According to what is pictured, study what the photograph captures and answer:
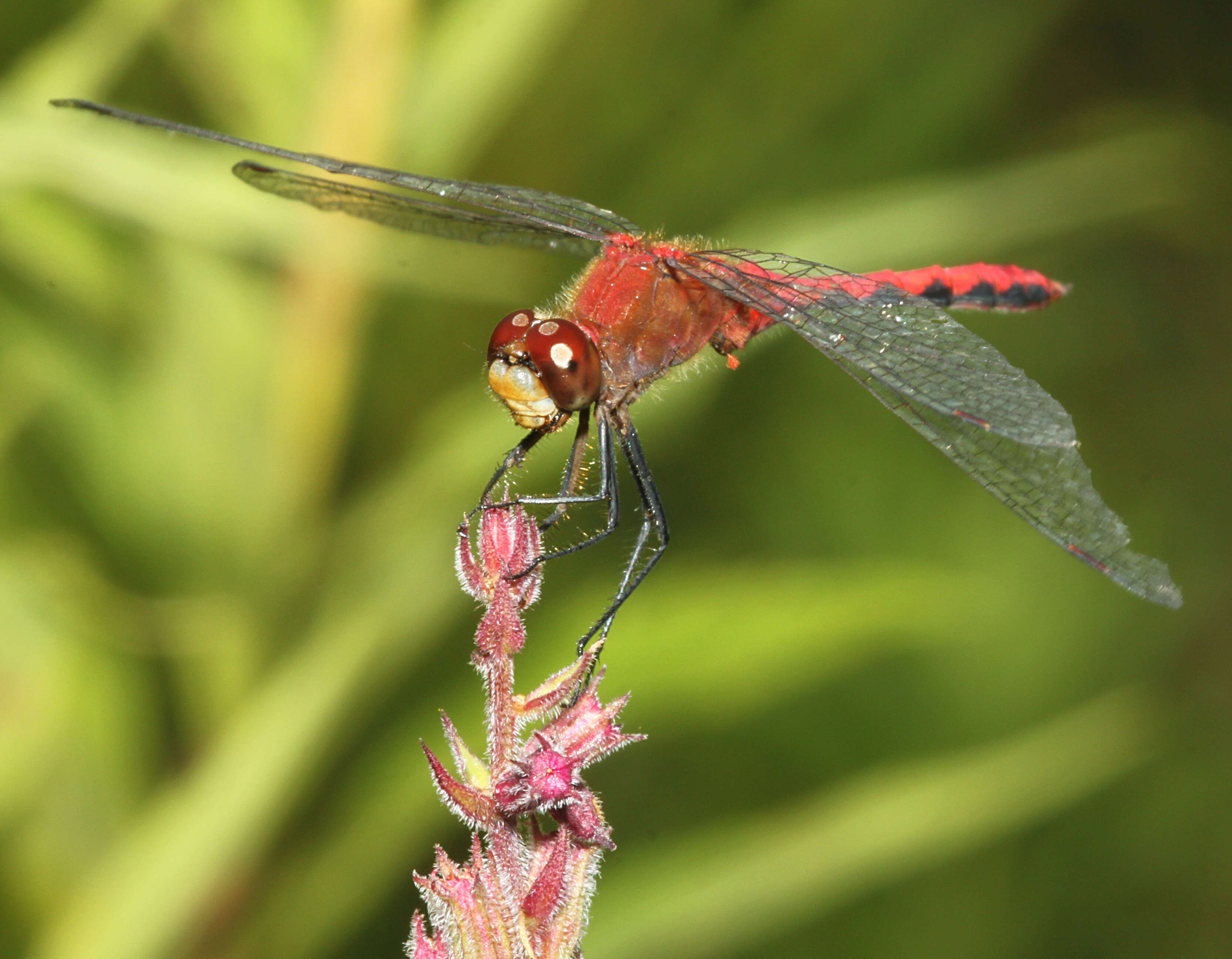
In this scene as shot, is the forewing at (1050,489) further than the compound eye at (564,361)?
No

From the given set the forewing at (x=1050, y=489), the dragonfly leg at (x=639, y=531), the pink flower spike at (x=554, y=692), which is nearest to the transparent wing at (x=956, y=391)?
the forewing at (x=1050, y=489)

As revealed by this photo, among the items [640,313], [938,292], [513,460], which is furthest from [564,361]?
[938,292]

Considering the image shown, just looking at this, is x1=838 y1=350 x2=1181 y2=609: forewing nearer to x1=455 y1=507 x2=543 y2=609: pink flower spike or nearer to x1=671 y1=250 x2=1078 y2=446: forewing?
x1=671 y1=250 x2=1078 y2=446: forewing

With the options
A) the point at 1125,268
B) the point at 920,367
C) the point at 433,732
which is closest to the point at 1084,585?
the point at 1125,268

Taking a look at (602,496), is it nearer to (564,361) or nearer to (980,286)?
(564,361)

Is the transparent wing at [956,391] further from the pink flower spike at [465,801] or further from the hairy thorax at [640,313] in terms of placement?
the pink flower spike at [465,801]

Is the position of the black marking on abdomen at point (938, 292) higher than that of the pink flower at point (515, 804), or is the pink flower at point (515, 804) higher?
the black marking on abdomen at point (938, 292)

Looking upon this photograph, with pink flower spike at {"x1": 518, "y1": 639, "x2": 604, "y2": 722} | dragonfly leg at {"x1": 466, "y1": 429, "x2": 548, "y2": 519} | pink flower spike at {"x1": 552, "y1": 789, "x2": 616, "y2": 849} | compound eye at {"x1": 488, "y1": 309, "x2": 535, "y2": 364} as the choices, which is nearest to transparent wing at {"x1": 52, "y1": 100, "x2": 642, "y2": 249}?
compound eye at {"x1": 488, "y1": 309, "x2": 535, "y2": 364}

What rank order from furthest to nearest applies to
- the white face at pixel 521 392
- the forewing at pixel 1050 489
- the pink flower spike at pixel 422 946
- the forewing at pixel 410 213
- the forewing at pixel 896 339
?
the forewing at pixel 410 213 → the forewing at pixel 896 339 → the white face at pixel 521 392 → the forewing at pixel 1050 489 → the pink flower spike at pixel 422 946
